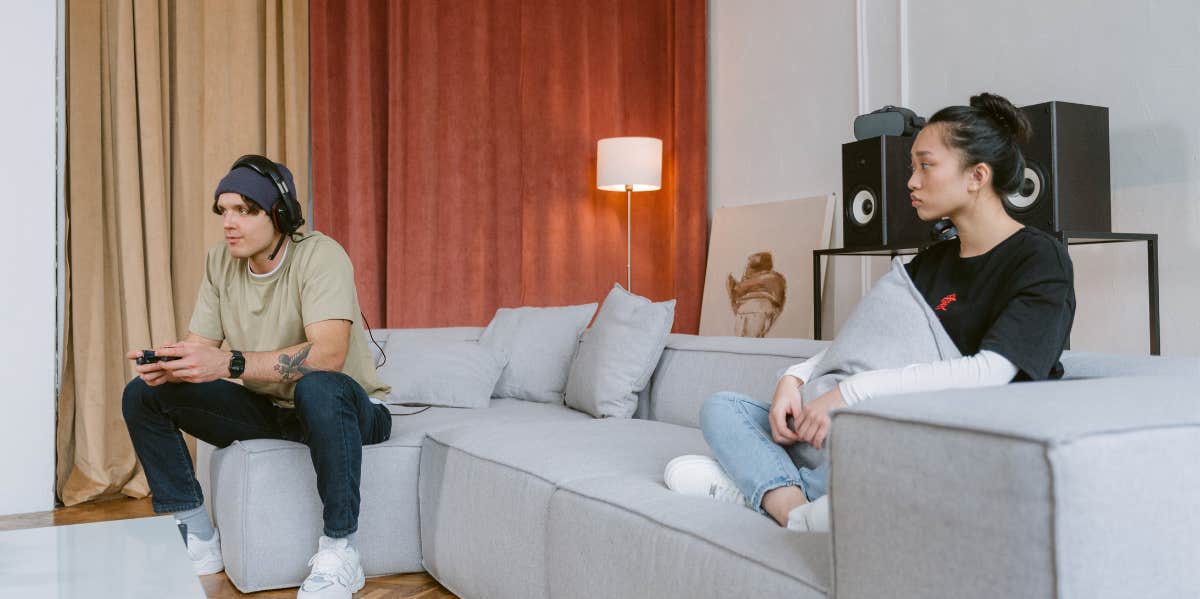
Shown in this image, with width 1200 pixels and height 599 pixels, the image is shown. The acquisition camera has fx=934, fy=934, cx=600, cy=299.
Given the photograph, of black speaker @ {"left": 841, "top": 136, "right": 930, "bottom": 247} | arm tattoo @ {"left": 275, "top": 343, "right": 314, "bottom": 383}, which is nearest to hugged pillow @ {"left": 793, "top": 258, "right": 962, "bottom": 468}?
arm tattoo @ {"left": 275, "top": 343, "right": 314, "bottom": 383}

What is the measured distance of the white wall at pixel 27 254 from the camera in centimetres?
311

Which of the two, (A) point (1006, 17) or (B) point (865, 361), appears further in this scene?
(A) point (1006, 17)

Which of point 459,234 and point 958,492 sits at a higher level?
point 459,234

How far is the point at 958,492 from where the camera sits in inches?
34.7

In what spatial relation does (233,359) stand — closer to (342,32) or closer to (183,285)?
(183,285)

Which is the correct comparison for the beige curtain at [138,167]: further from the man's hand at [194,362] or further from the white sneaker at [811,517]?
the white sneaker at [811,517]

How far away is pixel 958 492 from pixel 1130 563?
155 millimetres

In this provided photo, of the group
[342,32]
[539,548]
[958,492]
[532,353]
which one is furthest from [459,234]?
[958,492]

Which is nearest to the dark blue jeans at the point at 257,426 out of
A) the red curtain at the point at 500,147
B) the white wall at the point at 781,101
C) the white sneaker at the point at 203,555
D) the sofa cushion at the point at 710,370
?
the white sneaker at the point at 203,555

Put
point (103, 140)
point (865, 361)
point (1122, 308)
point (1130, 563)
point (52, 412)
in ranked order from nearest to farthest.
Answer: point (1130, 563)
point (865, 361)
point (1122, 308)
point (52, 412)
point (103, 140)

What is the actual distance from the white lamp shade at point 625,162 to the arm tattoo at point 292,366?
7.72 ft

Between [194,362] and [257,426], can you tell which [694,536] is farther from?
[257,426]

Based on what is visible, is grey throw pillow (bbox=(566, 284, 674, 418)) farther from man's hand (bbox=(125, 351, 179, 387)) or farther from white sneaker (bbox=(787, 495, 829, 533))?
white sneaker (bbox=(787, 495, 829, 533))

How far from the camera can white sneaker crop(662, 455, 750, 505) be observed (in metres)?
1.53
